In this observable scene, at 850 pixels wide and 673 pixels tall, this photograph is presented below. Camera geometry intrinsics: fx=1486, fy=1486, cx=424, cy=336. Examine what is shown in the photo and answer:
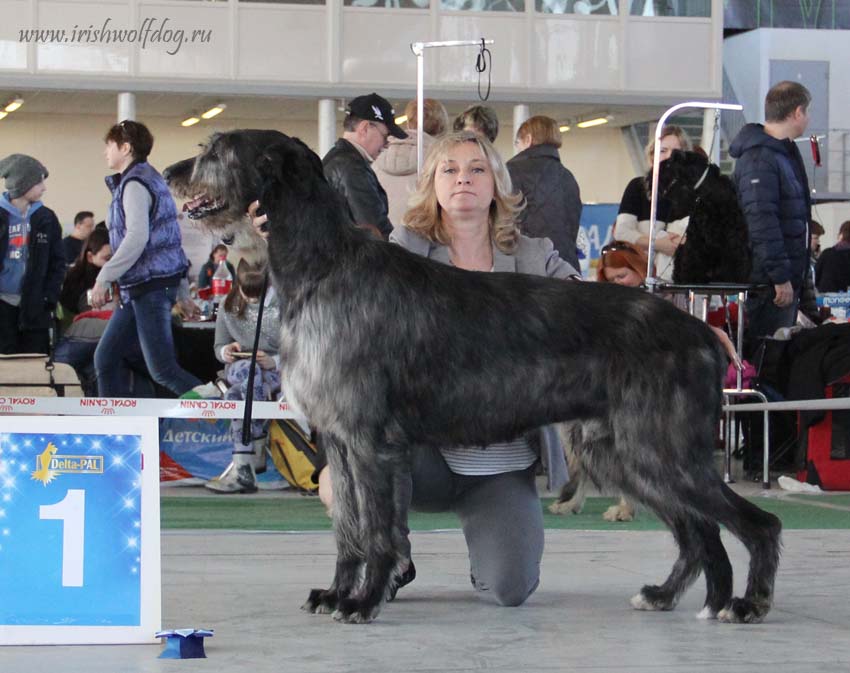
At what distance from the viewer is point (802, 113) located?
8594mm

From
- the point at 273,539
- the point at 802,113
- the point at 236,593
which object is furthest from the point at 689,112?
the point at 236,593

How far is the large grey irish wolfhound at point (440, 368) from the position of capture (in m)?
3.86

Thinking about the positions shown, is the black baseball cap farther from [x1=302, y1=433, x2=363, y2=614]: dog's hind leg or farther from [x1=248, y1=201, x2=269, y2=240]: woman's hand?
[x1=302, y1=433, x2=363, y2=614]: dog's hind leg

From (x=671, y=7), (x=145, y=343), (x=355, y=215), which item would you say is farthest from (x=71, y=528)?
(x=671, y=7)

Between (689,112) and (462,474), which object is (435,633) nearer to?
(462,474)

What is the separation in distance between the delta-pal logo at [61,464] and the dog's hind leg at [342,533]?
0.65 metres

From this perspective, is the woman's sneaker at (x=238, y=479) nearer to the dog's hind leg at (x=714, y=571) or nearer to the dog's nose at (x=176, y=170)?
the dog's nose at (x=176, y=170)

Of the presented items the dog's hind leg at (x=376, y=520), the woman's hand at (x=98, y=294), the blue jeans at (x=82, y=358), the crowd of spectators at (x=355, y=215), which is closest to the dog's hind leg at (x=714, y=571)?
the dog's hind leg at (x=376, y=520)

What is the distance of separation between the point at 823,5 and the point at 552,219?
21.8 metres

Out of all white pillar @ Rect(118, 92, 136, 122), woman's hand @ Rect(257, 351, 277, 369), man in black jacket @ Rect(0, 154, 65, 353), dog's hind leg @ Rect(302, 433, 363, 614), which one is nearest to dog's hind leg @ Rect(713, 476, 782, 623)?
dog's hind leg @ Rect(302, 433, 363, 614)

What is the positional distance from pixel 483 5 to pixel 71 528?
62.7 feet

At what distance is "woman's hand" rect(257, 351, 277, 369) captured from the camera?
8.28m

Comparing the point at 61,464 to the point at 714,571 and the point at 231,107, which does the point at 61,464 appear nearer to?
the point at 714,571

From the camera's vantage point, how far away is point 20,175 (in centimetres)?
888
